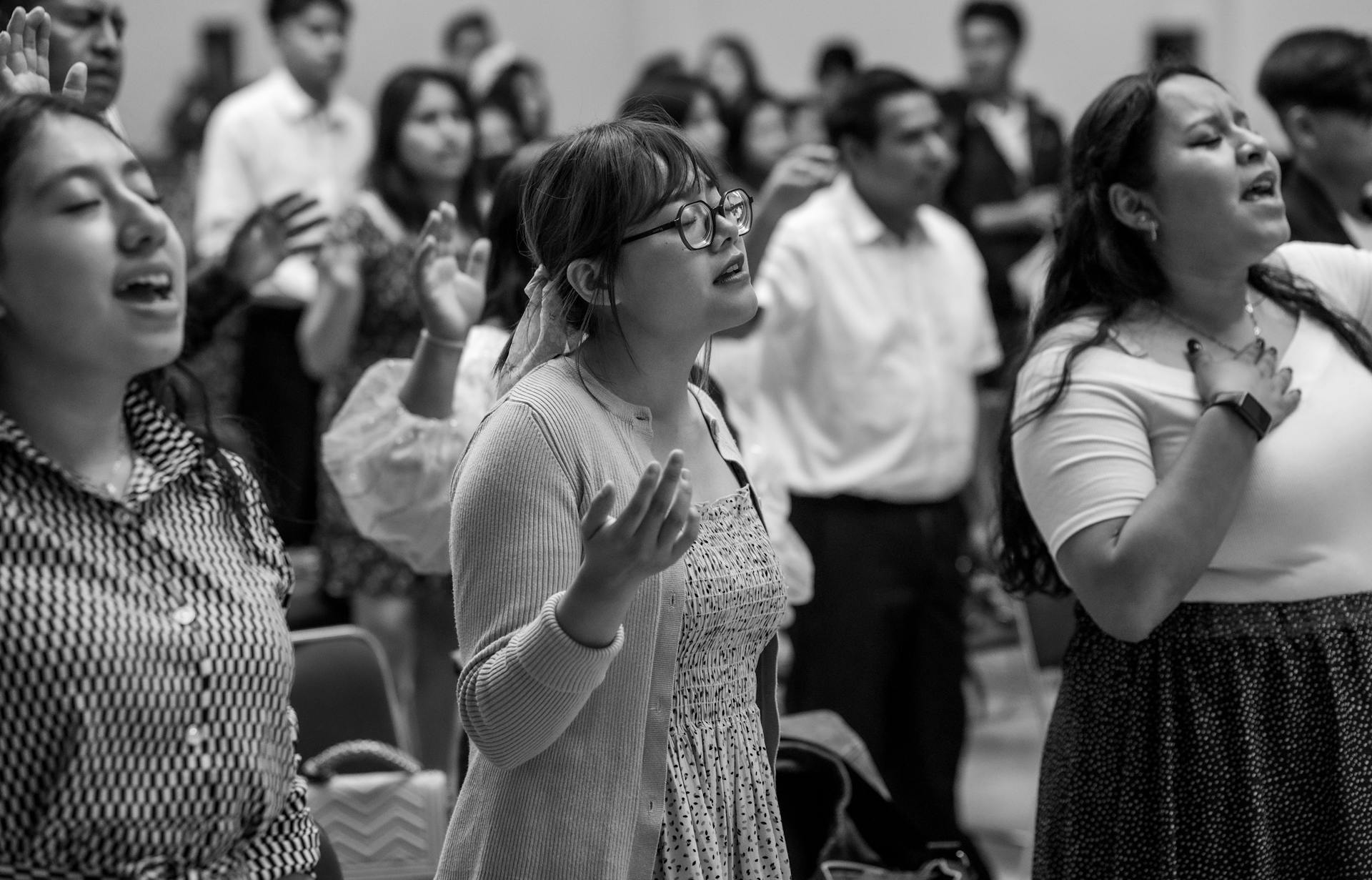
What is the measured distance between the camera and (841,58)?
797 centimetres

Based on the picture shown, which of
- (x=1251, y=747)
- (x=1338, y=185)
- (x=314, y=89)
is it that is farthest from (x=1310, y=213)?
(x=314, y=89)

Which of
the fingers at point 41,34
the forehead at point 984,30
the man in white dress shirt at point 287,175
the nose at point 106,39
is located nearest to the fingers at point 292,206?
the nose at point 106,39

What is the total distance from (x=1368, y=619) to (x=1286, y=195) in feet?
4.52

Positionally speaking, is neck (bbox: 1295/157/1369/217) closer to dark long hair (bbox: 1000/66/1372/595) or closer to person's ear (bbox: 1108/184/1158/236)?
dark long hair (bbox: 1000/66/1372/595)

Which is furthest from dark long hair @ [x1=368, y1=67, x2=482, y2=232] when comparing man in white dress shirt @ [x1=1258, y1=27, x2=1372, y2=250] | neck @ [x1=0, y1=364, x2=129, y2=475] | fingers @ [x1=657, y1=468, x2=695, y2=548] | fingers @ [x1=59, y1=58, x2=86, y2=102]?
fingers @ [x1=657, y1=468, x2=695, y2=548]

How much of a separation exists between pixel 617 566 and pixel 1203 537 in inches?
31.7

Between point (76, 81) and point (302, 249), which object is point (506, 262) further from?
point (76, 81)

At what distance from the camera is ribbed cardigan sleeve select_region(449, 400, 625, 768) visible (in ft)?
4.95

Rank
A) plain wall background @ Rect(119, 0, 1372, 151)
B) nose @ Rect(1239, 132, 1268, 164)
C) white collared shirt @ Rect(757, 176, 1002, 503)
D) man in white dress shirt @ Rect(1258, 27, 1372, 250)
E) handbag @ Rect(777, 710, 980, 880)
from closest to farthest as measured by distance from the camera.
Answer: nose @ Rect(1239, 132, 1268, 164) < handbag @ Rect(777, 710, 980, 880) < man in white dress shirt @ Rect(1258, 27, 1372, 250) < white collared shirt @ Rect(757, 176, 1002, 503) < plain wall background @ Rect(119, 0, 1372, 151)

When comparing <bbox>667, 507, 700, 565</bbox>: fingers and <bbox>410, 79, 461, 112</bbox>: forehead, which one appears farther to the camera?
<bbox>410, 79, 461, 112</bbox>: forehead

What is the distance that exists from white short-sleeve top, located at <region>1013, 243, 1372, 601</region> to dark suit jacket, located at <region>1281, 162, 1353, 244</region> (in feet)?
3.53

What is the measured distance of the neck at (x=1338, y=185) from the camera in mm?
3260

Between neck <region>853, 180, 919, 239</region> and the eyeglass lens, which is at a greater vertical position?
the eyeglass lens

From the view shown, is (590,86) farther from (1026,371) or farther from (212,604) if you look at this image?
(212,604)
